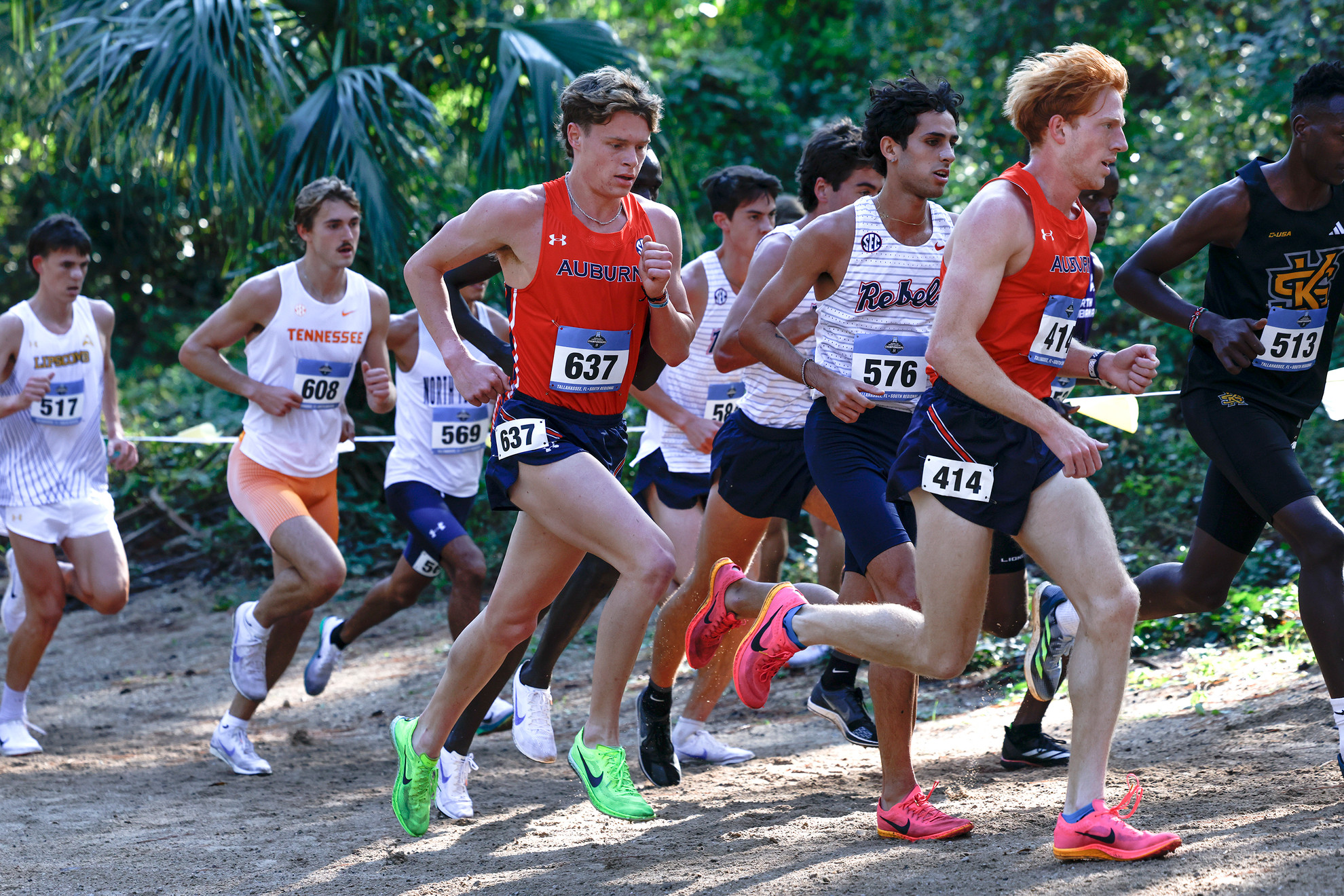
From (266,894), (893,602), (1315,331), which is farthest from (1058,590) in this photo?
(266,894)

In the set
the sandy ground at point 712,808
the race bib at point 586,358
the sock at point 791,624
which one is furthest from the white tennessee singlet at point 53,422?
the sock at point 791,624

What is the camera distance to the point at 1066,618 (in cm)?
429

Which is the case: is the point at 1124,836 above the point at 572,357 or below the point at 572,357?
below

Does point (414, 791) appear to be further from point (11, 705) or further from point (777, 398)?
point (11, 705)

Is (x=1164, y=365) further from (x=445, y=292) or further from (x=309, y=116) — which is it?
(x=445, y=292)

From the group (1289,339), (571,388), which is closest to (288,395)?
(571,388)

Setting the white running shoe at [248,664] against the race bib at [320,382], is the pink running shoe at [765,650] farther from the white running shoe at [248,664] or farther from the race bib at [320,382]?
the race bib at [320,382]

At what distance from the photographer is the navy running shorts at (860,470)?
407cm

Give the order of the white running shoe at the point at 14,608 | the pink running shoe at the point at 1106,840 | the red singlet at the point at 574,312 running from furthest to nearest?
1. the white running shoe at the point at 14,608
2. the red singlet at the point at 574,312
3. the pink running shoe at the point at 1106,840

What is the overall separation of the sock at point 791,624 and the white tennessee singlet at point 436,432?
261 centimetres

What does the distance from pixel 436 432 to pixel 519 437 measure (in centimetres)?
230

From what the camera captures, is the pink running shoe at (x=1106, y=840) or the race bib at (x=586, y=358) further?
the race bib at (x=586, y=358)

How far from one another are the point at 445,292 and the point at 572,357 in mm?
520

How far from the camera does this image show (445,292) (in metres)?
4.29
